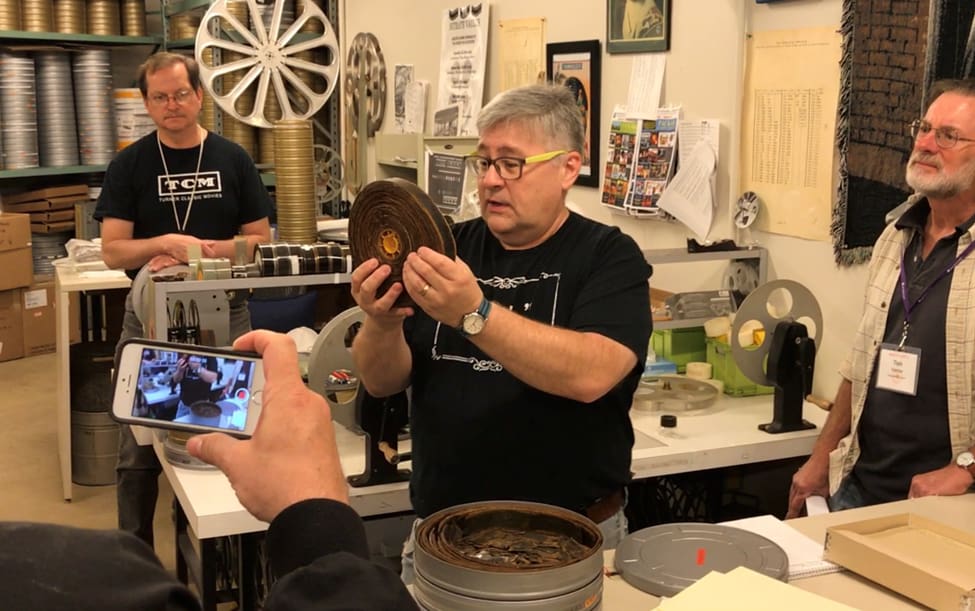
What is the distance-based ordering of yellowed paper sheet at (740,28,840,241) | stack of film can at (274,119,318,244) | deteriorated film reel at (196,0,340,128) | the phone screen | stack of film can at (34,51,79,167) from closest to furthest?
the phone screen, yellowed paper sheet at (740,28,840,241), stack of film can at (274,119,318,244), deteriorated film reel at (196,0,340,128), stack of film can at (34,51,79,167)

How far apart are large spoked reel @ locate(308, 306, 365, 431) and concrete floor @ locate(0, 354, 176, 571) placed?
3.84ft

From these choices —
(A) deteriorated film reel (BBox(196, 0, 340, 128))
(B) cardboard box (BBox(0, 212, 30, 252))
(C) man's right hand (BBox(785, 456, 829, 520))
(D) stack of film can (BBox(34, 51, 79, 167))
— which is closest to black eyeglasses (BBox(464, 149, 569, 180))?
(C) man's right hand (BBox(785, 456, 829, 520))

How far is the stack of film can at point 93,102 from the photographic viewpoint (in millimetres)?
6008

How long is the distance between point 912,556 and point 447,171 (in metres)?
2.94

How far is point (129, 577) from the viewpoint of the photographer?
67 cm

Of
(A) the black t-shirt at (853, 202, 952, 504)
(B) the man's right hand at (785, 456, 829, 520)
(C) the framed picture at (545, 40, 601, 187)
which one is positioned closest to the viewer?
(A) the black t-shirt at (853, 202, 952, 504)

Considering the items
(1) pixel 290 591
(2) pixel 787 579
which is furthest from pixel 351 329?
(1) pixel 290 591

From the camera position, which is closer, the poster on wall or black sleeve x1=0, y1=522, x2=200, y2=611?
black sleeve x1=0, y1=522, x2=200, y2=611

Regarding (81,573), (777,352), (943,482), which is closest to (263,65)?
(777,352)

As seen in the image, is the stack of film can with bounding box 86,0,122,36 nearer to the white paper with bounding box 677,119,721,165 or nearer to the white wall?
the white wall

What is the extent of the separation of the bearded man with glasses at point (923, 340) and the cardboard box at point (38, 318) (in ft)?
16.0

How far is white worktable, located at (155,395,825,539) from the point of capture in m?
2.22

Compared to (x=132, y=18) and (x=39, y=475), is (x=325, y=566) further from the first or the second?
(x=132, y=18)

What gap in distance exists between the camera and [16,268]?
19.2ft
